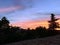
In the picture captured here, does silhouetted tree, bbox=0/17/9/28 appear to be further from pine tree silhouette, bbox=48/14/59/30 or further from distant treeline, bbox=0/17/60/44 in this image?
pine tree silhouette, bbox=48/14/59/30

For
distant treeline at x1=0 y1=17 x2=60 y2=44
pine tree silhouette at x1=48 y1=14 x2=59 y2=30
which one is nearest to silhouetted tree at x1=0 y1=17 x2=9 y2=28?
distant treeline at x1=0 y1=17 x2=60 y2=44

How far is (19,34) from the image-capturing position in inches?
834

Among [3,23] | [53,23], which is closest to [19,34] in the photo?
[53,23]

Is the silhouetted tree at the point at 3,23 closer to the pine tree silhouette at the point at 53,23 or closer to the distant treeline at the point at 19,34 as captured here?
the distant treeline at the point at 19,34

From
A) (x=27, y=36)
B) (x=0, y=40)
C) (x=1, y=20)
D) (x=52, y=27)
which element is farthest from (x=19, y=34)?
(x=1, y=20)

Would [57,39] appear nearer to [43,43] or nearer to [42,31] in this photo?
[43,43]

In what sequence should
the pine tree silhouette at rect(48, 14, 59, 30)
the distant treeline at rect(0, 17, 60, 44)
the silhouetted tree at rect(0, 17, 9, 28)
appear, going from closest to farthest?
the distant treeline at rect(0, 17, 60, 44) → the pine tree silhouette at rect(48, 14, 59, 30) → the silhouetted tree at rect(0, 17, 9, 28)

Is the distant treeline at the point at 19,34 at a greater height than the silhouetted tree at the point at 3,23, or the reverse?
the silhouetted tree at the point at 3,23

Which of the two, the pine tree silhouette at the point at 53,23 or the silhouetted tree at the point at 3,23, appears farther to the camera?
the silhouetted tree at the point at 3,23

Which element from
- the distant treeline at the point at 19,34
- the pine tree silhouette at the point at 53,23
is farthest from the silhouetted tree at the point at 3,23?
the pine tree silhouette at the point at 53,23

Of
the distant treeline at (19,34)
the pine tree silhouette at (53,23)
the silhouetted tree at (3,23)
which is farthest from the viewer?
the silhouetted tree at (3,23)

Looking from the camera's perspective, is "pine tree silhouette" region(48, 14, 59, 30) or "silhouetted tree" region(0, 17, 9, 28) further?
"silhouetted tree" region(0, 17, 9, 28)

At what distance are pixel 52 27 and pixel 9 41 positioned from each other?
8.15 m

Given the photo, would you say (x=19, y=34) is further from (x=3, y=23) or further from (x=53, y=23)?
(x=3, y=23)
